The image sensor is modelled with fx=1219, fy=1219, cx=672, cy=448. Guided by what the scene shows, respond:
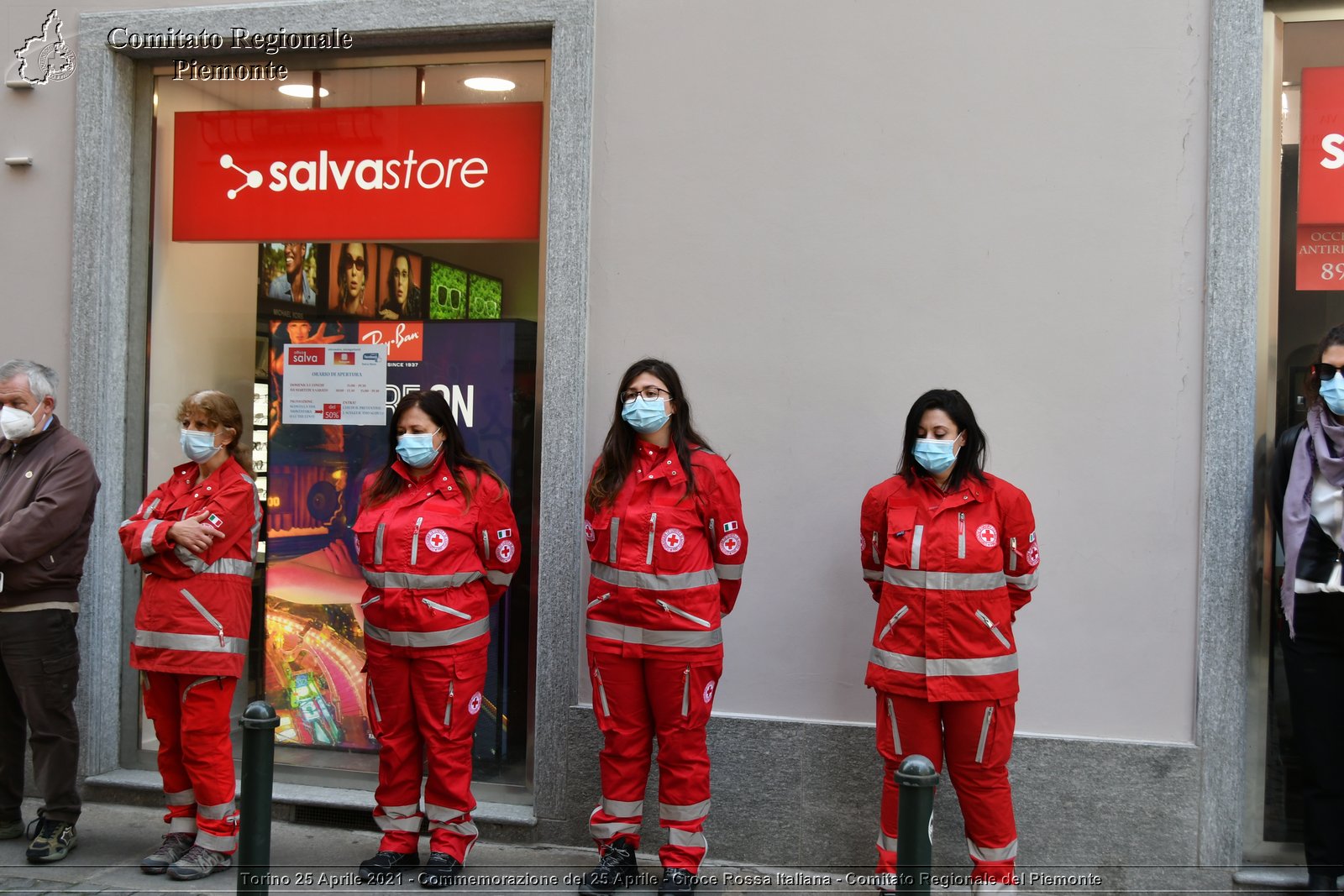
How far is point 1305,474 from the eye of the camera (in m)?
4.75

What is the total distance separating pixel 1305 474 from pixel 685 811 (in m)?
2.77

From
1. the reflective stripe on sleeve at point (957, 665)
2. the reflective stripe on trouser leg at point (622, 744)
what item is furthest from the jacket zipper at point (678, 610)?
the reflective stripe on sleeve at point (957, 665)

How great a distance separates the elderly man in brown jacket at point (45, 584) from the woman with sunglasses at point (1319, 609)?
5033 millimetres

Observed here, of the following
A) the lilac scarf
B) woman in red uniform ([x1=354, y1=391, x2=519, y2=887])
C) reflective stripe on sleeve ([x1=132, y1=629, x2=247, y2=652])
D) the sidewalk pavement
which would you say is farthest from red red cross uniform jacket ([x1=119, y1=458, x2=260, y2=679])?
the lilac scarf

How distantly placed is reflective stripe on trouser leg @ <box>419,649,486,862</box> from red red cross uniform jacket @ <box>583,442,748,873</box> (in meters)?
0.54

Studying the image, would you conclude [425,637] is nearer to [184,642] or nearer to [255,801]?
[184,642]

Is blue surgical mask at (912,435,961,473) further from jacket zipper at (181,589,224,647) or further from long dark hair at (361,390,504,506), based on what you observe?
jacket zipper at (181,589,224,647)

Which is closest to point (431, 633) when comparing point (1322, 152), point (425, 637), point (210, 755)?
point (425, 637)

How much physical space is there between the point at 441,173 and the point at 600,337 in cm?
130

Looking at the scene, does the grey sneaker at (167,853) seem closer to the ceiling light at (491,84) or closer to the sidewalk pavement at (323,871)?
the sidewalk pavement at (323,871)

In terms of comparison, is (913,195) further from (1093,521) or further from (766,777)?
(766,777)

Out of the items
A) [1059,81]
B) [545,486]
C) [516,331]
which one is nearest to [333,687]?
[545,486]

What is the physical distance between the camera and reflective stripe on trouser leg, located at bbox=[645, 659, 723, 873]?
15.8ft

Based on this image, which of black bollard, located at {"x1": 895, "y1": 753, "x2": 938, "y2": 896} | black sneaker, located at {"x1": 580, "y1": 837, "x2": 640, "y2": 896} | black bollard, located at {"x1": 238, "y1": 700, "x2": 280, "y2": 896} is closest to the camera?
black bollard, located at {"x1": 895, "y1": 753, "x2": 938, "y2": 896}
